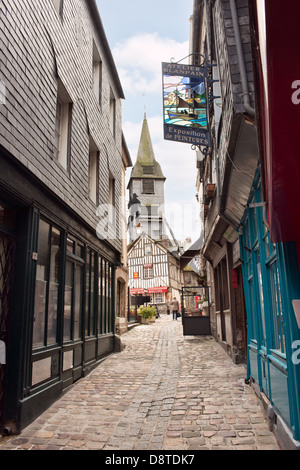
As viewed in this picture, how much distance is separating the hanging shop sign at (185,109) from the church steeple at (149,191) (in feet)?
130

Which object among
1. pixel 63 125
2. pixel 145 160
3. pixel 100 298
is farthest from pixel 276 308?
pixel 145 160

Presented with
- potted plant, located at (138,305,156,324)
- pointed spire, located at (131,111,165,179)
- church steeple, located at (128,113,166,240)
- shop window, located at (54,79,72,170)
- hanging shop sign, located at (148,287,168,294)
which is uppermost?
pointed spire, located at (131,111,165,179)

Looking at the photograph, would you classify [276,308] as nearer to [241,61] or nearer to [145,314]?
[241,61]

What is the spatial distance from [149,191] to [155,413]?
46408mm

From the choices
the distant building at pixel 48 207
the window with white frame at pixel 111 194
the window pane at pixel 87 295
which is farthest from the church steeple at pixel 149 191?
the window pane at pixel 87 295

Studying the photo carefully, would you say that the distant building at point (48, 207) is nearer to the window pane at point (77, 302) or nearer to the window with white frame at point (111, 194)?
the window pane at point (77, 302)

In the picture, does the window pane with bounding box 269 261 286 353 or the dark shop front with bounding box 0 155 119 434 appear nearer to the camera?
the window pane with bounding box 269 261 286 353

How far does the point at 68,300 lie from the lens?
6.76 m

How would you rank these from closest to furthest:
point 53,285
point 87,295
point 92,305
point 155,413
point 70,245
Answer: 1. point 155,413
2. point 53,285
3. point 70,245
4. point 87,295
5. point 92,305

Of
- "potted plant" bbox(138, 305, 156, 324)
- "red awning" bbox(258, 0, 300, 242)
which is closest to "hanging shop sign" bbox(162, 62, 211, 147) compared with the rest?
"red awning" bbox(258, 0, 300, 242)

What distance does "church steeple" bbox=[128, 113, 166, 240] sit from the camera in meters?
49.6

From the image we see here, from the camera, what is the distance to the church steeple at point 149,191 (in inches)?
1951

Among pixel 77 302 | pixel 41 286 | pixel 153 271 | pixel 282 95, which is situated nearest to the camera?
pixel 282 95

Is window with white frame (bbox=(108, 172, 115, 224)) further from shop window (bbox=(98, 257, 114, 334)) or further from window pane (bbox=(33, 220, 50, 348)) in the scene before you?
window pane (bbox=(33, 220, 50, 348))
